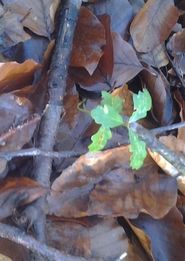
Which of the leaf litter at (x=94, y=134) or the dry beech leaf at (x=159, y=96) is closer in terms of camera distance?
the leaf litter at (x=94, y=134)

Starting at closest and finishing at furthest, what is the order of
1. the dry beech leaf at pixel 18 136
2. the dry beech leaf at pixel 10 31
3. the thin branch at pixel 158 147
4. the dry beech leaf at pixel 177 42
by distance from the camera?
the thin branch at pixel 158 147, the dry beech leaf at pixel 18 136, the dry beech leaf at pixel 10 31, the dry beech leaf at pixel 177 42

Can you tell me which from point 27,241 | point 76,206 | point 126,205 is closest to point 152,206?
point 126,205

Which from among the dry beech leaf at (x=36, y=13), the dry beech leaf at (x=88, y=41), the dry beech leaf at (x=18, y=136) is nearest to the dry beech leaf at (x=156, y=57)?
the dry beech leaf at (x=88, y=41)

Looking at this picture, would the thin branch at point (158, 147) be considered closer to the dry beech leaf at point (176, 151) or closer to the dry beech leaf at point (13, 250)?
the dry beech leaf at point (176, 151)

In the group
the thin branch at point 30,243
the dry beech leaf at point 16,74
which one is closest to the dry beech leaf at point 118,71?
the dry beech leaf at point 16,74

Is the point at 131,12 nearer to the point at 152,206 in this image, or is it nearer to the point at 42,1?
the point at 42,1

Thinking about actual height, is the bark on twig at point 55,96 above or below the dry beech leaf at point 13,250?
above

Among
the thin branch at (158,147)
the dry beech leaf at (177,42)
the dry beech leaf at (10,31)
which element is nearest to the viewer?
the thin branch at (158,147)

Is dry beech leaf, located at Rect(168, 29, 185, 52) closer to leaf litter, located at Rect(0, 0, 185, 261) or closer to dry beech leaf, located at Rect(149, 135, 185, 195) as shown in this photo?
leaf litter, located at Rect(0, 0, 185, 261)

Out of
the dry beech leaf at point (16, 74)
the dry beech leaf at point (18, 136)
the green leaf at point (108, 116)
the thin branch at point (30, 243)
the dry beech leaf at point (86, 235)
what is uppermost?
the dry beech leaf at point (16, 74)
